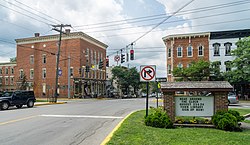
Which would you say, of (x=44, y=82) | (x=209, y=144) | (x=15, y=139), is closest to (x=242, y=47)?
(x=209, y=144)

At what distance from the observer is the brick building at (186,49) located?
141 ft

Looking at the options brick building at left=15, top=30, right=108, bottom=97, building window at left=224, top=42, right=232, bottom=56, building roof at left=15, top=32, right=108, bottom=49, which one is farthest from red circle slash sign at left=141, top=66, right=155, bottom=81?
building roof at left=15, top=32, right=108, bottom=49

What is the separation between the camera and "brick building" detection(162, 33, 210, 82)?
4297 cm

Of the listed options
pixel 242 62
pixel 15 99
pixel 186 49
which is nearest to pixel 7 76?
pixel 15 99

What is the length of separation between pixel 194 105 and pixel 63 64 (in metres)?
44.8

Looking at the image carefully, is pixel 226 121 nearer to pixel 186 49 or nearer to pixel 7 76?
pixel 186 49

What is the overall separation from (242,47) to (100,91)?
35.6 metres

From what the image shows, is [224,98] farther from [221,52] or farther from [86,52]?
[86,52]

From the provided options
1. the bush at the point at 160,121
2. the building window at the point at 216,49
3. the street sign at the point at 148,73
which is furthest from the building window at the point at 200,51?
the bush at the point at 160,121

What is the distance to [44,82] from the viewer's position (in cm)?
5366

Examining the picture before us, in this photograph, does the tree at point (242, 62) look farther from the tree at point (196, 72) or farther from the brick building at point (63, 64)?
the brick building at point (63, 64)

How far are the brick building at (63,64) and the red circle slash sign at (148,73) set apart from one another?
122 feet

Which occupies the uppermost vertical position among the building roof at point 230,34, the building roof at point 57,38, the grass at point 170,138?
the building roof at point 57,38

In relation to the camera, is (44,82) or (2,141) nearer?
(2,141)
